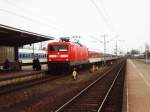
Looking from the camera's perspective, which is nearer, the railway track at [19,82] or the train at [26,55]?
the railway track at [19,82]

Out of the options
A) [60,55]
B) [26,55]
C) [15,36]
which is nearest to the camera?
[15,36]

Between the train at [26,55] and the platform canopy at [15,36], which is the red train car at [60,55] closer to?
the platform canopy at [15,36]

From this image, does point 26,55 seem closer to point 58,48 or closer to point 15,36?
point 58,48

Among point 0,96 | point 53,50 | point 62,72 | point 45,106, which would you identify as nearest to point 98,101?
point 45,106

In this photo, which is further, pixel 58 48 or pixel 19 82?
pixel 58 48

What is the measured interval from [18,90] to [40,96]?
2618mm

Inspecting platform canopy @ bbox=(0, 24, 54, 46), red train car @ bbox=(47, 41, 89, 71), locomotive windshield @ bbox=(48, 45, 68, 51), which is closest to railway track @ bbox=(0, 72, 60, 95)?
red train car @ bbox=(47, 41, 89, 71)

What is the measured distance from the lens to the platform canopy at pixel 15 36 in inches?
950

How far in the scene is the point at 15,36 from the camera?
94.2 feet

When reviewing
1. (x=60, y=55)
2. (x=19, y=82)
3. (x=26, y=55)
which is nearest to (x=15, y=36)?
(x=60, y=55)

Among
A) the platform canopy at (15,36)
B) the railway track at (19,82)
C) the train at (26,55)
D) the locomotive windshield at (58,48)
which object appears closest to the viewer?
the railway track at (19,82)

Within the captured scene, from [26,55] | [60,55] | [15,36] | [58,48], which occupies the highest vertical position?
[15,36]

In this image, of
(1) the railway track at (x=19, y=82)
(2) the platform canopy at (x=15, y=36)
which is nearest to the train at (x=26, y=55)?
(2) the platform canopy at (x=15, y=36)

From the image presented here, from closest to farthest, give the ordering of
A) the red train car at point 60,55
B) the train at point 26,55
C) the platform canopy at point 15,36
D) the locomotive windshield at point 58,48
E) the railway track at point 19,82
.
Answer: the railway track at point 19,82, the platform canopy at point 15,36, the red train car at point 60,55, the locomotive windshield at point 58,48, the train at point 26,55
